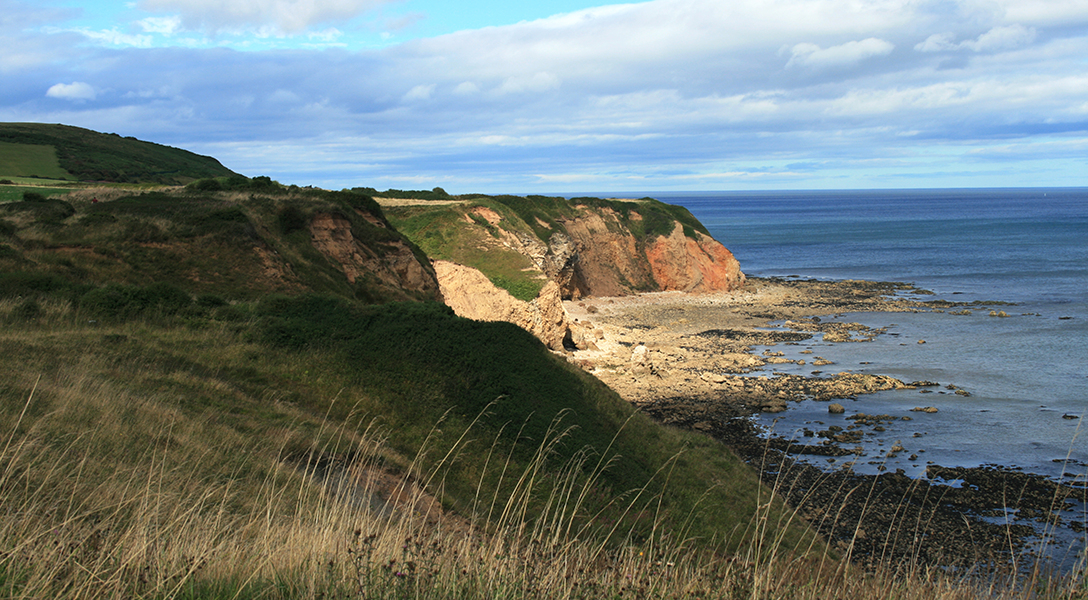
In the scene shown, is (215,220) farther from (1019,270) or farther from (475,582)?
(1019,270)

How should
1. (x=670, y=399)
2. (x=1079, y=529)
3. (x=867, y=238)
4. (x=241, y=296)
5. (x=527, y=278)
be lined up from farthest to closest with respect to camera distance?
(x=867, y=238), (x=527, y=278), (x=670, y=399), (x=241, y=296), (x=1079, y=529)

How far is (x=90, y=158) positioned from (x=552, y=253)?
49870 mm

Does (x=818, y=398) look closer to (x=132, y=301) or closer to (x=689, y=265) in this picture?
(x=132, y=301)

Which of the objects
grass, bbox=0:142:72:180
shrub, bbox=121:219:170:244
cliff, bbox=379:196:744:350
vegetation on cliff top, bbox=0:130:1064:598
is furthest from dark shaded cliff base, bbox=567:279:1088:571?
grass, bbox=0:142:72:180

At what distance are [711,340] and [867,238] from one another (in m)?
103

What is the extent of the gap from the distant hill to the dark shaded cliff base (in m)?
47.1

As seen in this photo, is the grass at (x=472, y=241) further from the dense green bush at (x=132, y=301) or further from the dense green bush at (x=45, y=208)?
the dense green bush at (x=132, y=301)

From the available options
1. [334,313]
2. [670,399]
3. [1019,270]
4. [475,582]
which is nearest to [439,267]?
[670,399]

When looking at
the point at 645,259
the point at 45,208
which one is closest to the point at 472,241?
the point at 45,208

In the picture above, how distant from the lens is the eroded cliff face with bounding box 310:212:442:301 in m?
30.0

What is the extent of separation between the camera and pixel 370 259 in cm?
3169

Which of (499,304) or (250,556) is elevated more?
(250,556)

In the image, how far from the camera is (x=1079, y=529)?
17.8 meters

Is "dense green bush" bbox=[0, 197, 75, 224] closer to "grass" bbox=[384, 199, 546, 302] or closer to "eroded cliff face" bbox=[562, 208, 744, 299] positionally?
"grass" bbox=[384, 199, 546, 302]
